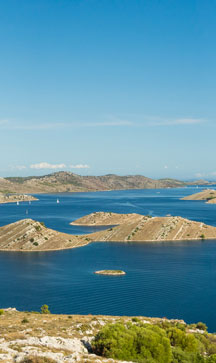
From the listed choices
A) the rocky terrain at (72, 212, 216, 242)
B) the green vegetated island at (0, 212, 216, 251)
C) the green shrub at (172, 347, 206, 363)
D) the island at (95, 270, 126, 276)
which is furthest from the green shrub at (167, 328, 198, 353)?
the rocky terrain at (72, 212, 216, 242)

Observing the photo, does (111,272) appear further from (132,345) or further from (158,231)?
(132,345)

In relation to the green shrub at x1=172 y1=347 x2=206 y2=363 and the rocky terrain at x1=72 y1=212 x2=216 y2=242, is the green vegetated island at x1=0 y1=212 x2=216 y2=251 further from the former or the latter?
the green shrub at x1=172 y1=347 x2=206 y2=363

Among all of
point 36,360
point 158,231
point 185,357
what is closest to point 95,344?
point 36,360

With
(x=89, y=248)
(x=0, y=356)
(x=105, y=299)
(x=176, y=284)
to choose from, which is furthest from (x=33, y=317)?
(x=89, y=248)

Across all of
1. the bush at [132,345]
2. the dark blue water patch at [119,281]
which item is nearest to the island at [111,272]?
the dark blue water patch at [119,281]

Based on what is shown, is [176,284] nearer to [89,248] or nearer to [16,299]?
[16,299]

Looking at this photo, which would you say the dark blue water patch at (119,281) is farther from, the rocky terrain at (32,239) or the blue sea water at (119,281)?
the rocky terrain at (32,239)
